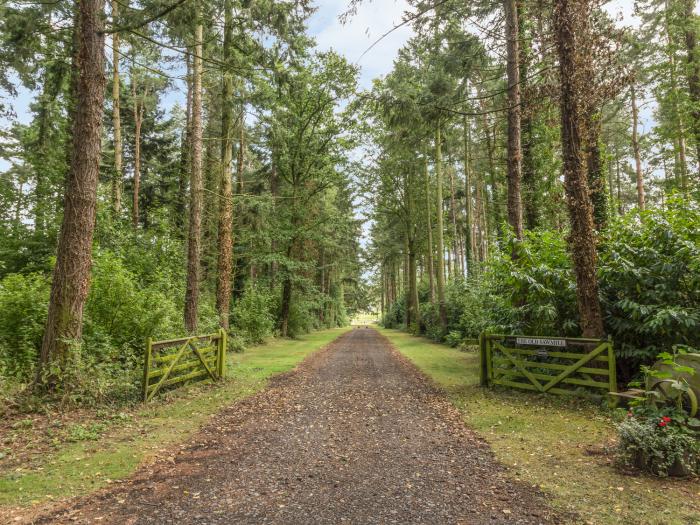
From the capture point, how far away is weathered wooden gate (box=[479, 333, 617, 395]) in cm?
738

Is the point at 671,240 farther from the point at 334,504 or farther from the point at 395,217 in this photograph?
the point at 395,217

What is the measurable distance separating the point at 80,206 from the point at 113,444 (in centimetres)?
408

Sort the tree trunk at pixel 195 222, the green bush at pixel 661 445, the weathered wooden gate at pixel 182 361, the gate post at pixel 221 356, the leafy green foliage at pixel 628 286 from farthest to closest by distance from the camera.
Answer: the tree trunk at pixel 195 222
the gate post at pixel 221 356
the weathered wooden gate at pixel 182 361
the leafy green foliage at pixel 628 286
the green bush at pixel 661 445

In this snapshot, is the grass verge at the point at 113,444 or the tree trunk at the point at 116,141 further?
the tree trunk at the point at 116,141

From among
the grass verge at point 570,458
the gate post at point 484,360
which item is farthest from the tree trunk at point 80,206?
the gate post at point 484,360

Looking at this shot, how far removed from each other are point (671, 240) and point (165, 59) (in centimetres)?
1413

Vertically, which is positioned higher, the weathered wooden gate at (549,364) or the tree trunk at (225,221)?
the tree trunk at (225,221)

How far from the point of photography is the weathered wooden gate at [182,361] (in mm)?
7527

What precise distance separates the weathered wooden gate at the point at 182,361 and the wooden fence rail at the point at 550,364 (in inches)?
265

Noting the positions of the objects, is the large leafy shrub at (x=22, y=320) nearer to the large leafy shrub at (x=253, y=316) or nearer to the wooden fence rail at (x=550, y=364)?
Result: the wooden fence rail at (x=550, y=364)

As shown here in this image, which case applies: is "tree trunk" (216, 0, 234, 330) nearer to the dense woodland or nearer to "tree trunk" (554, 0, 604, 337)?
the dense woodland

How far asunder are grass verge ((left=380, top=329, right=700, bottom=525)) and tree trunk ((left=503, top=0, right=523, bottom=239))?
491cm

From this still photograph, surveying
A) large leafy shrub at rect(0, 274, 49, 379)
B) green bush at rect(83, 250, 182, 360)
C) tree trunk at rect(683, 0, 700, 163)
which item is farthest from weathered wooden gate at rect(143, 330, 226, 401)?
tree trunk at rect(683, 0, 700, 163)

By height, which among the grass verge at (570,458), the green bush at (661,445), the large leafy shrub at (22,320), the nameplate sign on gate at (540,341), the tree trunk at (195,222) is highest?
the tree trunk at (195,222)
